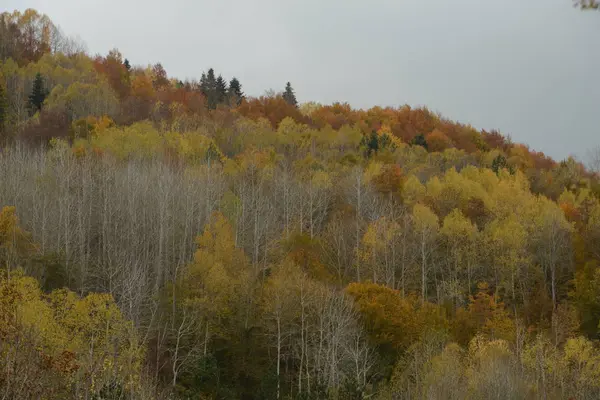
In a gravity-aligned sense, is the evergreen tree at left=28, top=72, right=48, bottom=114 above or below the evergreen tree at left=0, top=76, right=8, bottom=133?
above

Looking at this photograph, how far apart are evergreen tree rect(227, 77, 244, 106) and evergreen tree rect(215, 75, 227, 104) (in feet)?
2.87

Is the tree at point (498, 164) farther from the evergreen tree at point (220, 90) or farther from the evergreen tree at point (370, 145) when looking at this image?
the evergreen tree at point (220, 90)

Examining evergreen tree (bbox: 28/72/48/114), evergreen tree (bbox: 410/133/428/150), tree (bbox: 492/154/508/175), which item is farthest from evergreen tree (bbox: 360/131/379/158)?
evergreen tree (bbox: 28/72/48/114)

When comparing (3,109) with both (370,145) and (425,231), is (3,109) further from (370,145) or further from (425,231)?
(425,231)

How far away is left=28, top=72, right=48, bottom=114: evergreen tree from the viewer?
65.2m

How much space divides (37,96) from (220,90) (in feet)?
116

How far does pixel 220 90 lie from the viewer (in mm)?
95750

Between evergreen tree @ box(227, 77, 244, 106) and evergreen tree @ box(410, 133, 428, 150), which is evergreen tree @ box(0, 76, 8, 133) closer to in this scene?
evergreen tree @ box(227, 77, 244, 106)

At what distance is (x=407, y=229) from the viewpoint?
148ft

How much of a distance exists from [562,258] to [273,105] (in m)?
54.5

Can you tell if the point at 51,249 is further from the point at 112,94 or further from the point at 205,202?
the point at 112,94

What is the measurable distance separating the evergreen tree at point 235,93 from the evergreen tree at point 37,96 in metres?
30.4

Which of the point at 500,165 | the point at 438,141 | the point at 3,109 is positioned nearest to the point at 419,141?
the point at 438,141

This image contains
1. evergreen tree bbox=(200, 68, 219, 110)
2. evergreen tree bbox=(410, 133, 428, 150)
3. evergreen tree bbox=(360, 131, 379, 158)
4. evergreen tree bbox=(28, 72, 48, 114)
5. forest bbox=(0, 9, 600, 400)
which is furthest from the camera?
evergreen tree bbox=(200, 68, 219, 110)
